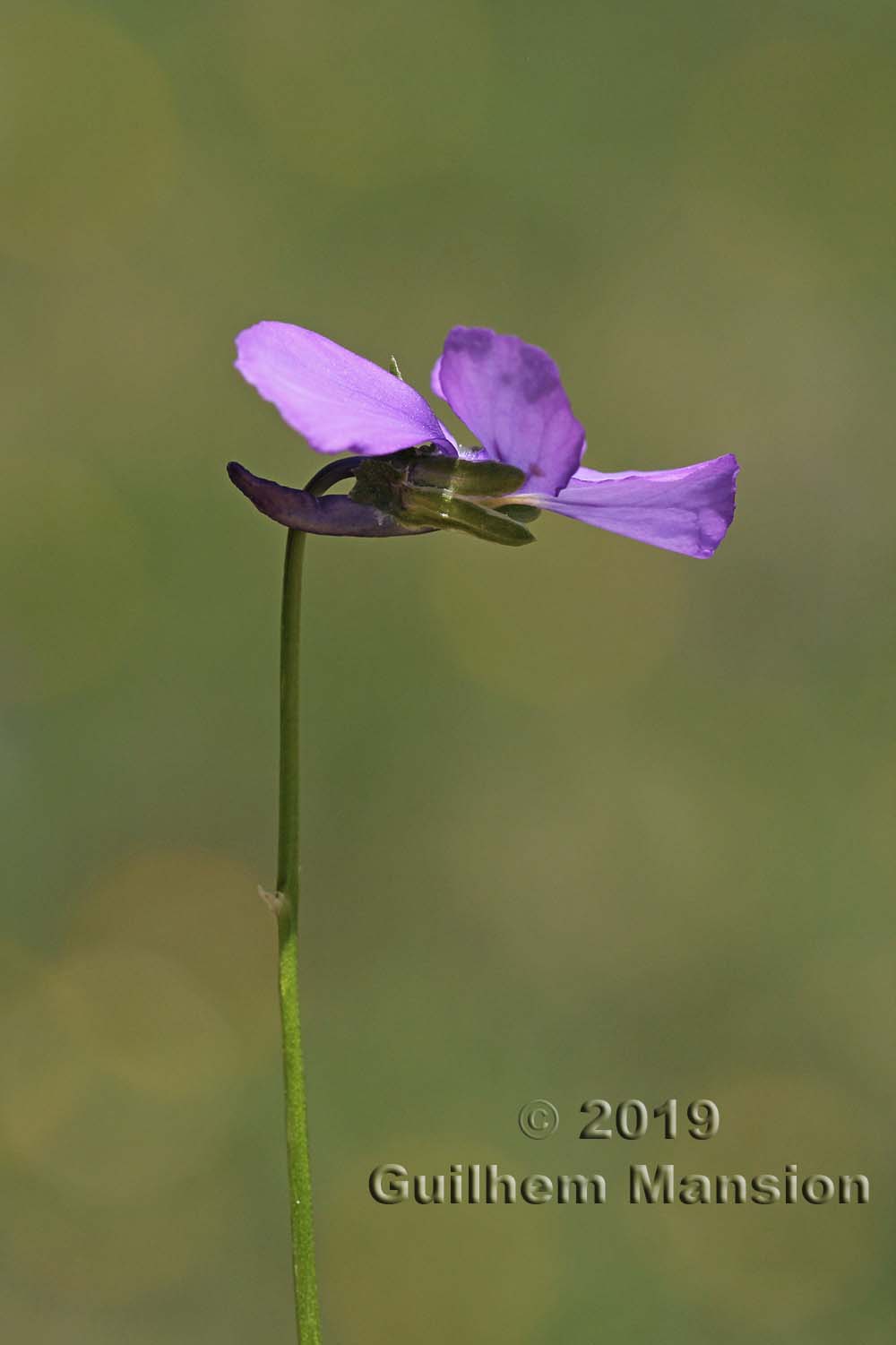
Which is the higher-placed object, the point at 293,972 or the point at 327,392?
the point at 327,392

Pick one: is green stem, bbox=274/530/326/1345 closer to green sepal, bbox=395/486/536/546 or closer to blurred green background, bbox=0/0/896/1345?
green sepal, bbox=395/486/536/546

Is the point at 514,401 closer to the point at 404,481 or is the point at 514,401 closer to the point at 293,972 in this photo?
the point at 404,481

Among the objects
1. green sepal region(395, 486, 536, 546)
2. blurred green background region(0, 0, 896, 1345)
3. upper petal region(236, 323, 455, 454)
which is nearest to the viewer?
upper petal region(236, 323, 455, 454)

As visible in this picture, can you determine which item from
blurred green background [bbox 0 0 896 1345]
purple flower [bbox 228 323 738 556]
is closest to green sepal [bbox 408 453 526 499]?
purple flower [bbox 228 323 738 556]

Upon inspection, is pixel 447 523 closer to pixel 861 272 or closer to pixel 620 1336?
pixel 620 1336

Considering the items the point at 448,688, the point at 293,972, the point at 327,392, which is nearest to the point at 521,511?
the point at 327,392

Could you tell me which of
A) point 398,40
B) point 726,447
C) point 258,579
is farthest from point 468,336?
point 398,40

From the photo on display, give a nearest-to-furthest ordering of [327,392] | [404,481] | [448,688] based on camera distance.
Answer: [327,392]
[404,481]
[448,688]
